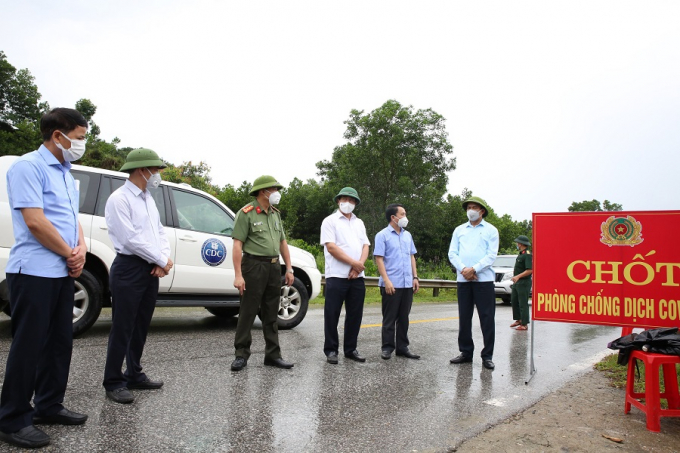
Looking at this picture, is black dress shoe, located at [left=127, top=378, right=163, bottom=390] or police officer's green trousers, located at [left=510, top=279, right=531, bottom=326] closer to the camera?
black dress shoe, located at [left=127, top=378, right=163, bottom=390]

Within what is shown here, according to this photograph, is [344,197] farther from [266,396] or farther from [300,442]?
[300,442]

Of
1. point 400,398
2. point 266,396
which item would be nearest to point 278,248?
point 266,396

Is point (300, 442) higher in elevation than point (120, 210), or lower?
lower

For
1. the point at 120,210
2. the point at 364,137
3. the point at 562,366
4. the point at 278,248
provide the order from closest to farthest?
the point at 120,210, the point at 278,248, the point at 562,366, the point at 364,137

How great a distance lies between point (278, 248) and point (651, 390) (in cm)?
346

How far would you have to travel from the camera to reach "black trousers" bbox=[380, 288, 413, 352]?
6.06m

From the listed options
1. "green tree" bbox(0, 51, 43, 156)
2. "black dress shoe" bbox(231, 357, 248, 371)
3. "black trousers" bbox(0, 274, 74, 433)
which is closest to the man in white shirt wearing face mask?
"black dress shoe" bbox(231, 357, 248, 371)

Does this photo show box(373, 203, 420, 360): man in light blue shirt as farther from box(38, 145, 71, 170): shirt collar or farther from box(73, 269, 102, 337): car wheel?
box(38, 145, 71, 170): shirt collar

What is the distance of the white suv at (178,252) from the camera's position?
5957 millimetres

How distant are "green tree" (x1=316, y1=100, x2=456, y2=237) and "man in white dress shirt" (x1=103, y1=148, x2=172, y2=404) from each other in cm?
3883

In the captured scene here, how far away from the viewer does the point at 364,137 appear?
44188mm

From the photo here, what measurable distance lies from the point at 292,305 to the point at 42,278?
4.82 metres

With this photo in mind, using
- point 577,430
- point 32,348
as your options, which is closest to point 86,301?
point 32,348

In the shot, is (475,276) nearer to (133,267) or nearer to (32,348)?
(133,267)
